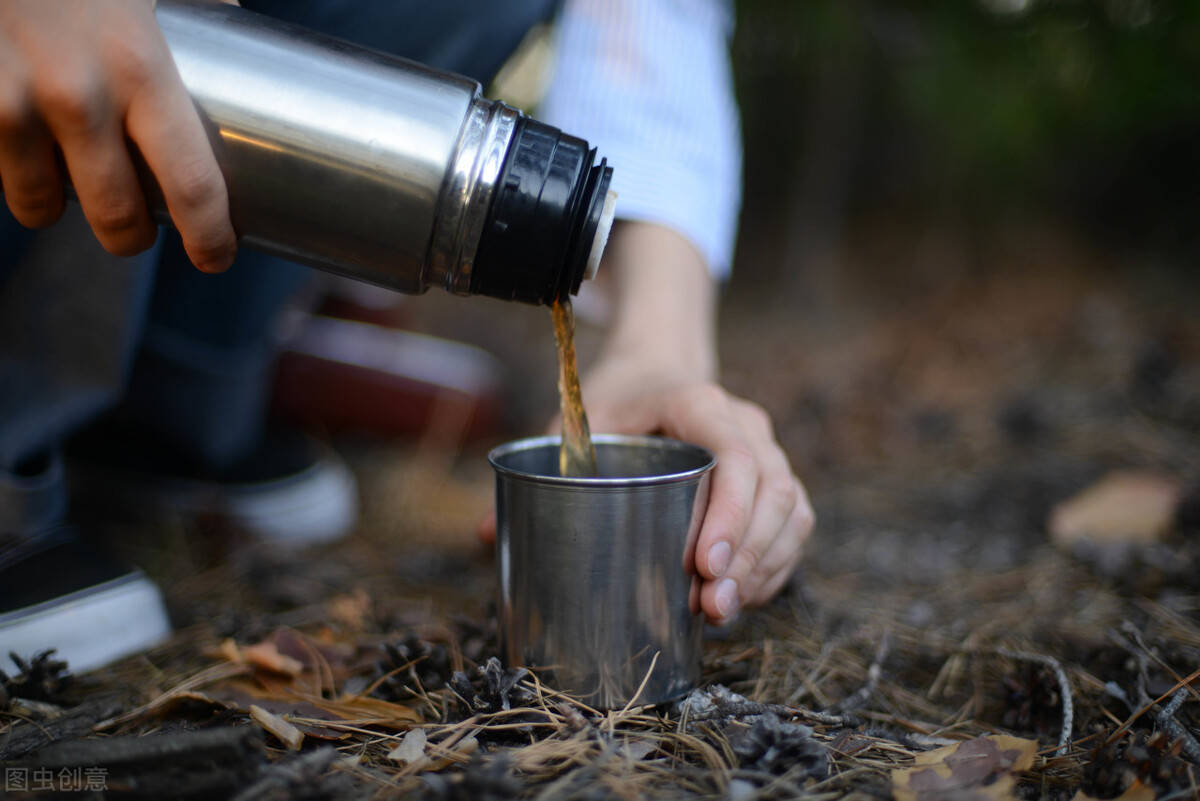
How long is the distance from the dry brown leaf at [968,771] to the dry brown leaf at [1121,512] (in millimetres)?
1189

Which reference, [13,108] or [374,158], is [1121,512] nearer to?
[374,158]

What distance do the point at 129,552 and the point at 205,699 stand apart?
1.23 metres

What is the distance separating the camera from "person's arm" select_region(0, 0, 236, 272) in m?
1.06

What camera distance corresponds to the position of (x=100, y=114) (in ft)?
3.56

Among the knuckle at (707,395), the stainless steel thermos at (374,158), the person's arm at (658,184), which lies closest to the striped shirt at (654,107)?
the person's arm at (658,184)

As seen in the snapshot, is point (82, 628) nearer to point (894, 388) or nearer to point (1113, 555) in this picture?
point (1113, 555)

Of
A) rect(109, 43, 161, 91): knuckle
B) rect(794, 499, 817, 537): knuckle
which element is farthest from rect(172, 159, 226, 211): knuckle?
rect(794, 499, 817, 537): knuckle

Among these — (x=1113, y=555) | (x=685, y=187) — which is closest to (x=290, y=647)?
(x=685, y=187)

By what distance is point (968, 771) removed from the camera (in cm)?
110

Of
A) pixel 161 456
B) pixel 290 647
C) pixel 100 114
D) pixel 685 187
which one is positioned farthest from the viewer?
pixel 161 456

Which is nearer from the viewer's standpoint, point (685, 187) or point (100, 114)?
point (100, 114)

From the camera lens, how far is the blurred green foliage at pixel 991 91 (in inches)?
171

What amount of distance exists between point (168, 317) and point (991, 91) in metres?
4.54

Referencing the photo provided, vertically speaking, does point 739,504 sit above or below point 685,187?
below
